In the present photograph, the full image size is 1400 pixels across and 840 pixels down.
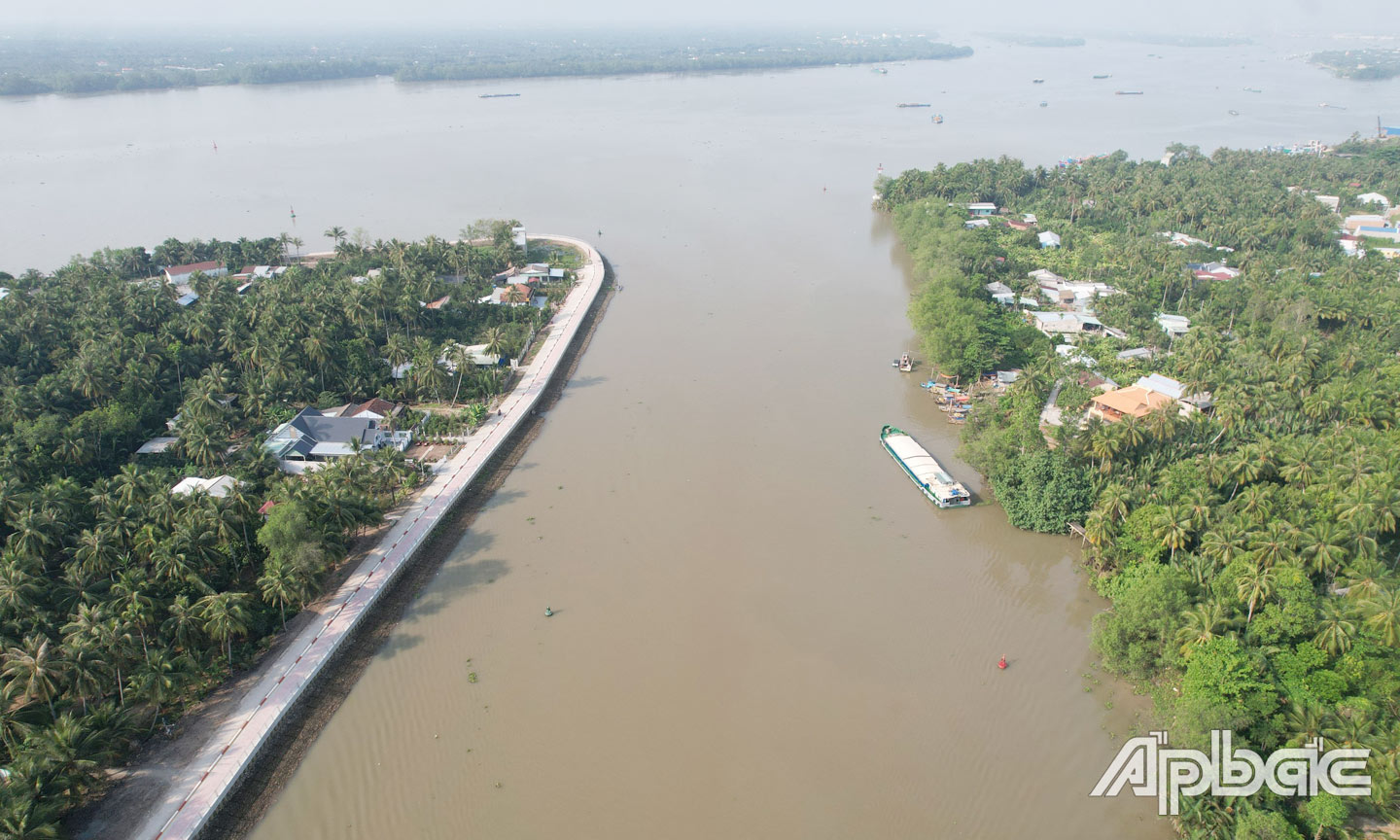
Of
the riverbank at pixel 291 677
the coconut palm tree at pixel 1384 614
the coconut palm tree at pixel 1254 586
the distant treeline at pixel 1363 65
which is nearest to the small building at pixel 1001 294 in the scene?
the coconut palm tree at pixel 1254 586

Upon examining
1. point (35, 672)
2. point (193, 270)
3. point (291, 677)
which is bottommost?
point (291, 677)

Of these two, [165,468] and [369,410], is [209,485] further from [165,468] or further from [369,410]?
[369,410]

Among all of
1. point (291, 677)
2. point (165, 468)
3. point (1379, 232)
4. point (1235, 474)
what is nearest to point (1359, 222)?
point (1379, 232)

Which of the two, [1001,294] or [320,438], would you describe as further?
[1001,294]

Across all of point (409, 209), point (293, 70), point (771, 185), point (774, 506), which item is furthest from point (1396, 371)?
point (293, 70)

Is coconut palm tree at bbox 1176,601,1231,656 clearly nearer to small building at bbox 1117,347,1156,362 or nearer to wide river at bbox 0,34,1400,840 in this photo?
wide river at bbox 0,34,1400,840

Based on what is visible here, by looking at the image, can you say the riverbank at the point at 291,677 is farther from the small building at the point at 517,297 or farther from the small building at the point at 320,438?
the small building at the point at 517,297
